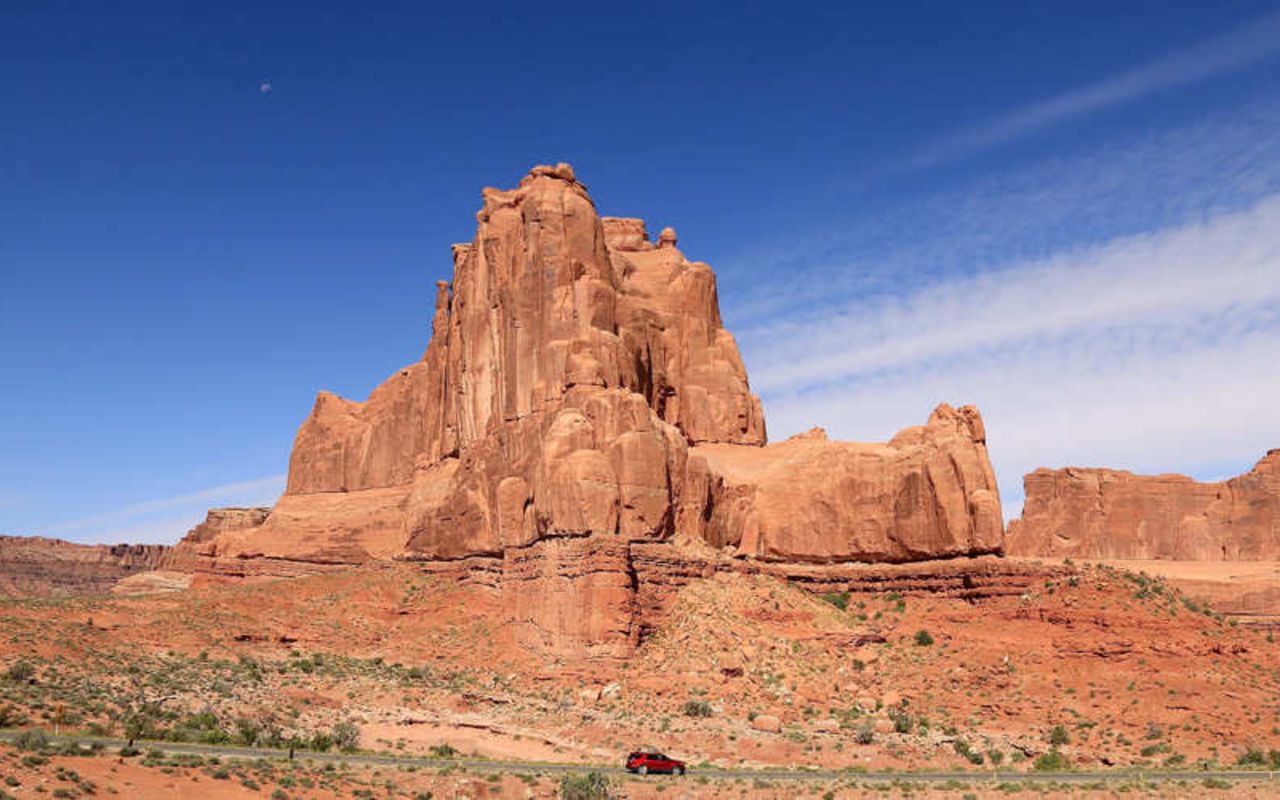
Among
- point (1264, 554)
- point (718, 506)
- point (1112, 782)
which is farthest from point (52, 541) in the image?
point (1112, 782)

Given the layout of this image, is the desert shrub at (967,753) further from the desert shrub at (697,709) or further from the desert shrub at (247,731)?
the desert shrub at (247,731)

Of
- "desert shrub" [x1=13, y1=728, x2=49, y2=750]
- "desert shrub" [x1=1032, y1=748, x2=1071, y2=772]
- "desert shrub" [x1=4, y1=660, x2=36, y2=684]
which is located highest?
"desert shrub" [x1=4, y1=660, x2=36, y2=684]

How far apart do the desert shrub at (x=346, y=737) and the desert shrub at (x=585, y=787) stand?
11.2 meters

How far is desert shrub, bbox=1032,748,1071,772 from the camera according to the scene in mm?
51969

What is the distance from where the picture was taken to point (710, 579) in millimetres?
72188

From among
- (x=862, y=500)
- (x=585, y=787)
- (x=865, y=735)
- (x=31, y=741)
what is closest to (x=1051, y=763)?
(x=865, y=735)

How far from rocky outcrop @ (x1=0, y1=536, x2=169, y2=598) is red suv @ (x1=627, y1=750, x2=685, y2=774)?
4653 inches

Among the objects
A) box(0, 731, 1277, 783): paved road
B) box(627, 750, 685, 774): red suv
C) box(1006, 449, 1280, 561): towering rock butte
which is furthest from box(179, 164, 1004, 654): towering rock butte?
box(1006, 449, 1280, 561): towering rock butte

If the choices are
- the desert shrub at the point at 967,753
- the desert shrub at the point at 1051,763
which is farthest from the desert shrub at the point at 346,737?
the desert shrub at the point at 1051,763

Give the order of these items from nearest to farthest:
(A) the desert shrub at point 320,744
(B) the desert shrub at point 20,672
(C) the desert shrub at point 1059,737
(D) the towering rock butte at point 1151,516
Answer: (A) the desert shrub at point 320,744, (B) the desert shrub at point 20,672, (C) the desert shrub at point 1059,737, (D) the towering rock butte at point 1151,516

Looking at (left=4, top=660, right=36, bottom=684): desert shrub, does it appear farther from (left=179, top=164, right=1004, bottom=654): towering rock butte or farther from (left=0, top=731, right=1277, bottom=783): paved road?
(left=179, top=164, right=1004, bottom=654): towering rock butte

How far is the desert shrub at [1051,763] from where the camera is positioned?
2046 inches

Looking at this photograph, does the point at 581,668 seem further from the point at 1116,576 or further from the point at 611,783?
the point at 1116,576

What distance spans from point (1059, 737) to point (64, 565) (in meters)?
148
